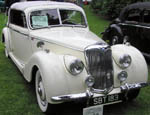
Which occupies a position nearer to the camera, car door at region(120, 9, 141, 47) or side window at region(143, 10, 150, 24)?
side window at region(143, 10, 150, 24)

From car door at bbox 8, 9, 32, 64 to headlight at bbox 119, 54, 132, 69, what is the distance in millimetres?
1877

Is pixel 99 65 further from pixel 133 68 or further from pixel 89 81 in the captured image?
pixel 133 68

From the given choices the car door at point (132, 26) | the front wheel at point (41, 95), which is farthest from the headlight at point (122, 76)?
the car door at point (132, 26)

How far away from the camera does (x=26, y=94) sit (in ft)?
13.8

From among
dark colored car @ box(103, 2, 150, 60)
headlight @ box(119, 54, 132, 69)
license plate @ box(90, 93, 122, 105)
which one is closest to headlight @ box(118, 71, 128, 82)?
headlight @ box(119, 54, 132, 69)

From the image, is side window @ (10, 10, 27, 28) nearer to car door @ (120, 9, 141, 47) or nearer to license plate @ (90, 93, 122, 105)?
license plate @ (90, 93, 122, 105)

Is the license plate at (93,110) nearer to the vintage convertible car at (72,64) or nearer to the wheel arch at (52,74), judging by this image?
the vintage convertible car at (72,64)

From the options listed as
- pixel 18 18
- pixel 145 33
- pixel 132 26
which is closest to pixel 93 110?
pixel 18 18

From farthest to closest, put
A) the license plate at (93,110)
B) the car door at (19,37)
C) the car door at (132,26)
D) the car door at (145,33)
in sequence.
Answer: the car door at (132,26) → the car door at (145,33) → the car door at (19,37) → the license plate at (93,110)

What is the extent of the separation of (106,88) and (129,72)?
1.63 ft

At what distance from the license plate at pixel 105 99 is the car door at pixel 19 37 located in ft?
6.12

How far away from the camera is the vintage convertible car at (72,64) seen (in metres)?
3.06

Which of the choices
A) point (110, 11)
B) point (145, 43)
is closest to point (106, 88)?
point (145, 43)

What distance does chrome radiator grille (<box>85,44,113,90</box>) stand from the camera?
128 inches
